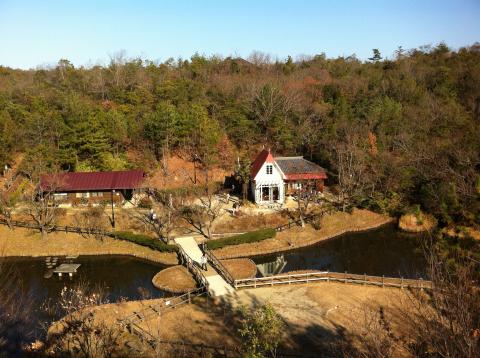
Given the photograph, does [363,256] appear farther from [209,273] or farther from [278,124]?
[278,124]

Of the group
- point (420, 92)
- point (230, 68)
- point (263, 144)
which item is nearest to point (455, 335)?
point (263, 144)

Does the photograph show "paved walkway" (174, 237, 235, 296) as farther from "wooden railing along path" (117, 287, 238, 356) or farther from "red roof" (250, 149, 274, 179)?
"red roof" (250, 149, 274, 179)

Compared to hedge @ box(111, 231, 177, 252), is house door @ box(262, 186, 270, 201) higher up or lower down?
higher up

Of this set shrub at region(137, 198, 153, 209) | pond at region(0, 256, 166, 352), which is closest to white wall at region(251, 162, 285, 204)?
shrub at region(137, 198, 153, 209)

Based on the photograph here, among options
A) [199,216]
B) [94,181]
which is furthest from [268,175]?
[94,181]

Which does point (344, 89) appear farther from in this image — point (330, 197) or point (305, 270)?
point (305, 270)

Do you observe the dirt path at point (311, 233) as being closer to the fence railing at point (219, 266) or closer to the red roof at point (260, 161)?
the fence railing at point (219, 266)

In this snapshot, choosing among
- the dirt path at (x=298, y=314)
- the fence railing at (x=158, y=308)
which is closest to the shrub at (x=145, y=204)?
the fence railing at (x=158, y=308)
